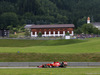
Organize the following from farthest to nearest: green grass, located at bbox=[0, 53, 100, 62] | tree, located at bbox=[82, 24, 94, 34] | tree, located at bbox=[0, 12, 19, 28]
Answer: tree, located at bbox=[0, 12, 19, 28] < tree, located at bbox=[82, 24, 94, 34] < green grass, located at bbox=[0, 53, 100, 62]

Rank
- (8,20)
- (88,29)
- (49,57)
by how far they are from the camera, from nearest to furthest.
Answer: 1. (49,57)
2. (88,29)
3. (8,20)

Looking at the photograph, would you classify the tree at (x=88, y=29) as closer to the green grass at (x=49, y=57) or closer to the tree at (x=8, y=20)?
the tree at (x=8, y=20)

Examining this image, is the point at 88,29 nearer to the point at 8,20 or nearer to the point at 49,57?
the point at 8,20

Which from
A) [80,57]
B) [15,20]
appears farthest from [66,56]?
[15,20]

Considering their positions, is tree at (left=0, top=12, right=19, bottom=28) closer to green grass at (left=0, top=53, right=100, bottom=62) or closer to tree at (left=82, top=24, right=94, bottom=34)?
tree at (left=82, top=24, right=94, bottom=34)

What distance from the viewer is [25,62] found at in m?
36.5

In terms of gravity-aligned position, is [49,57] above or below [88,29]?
above

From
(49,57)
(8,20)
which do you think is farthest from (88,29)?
(49,57)

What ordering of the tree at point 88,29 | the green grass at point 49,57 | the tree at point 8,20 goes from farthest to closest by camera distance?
1. the tree at point 8,20
2. the tree at point 88,29
3. the green grass at point 49,57

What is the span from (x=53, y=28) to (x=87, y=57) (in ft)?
328

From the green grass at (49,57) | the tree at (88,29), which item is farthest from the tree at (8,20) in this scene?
the green grass at (49,57)

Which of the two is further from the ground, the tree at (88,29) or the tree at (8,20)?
the tree at (8,20)

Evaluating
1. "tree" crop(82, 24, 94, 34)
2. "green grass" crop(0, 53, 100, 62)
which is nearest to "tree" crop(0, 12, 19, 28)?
"tree" crop(82, 24, 94, 34)

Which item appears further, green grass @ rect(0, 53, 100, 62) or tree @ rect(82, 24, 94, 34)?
tree @ rect(82, 24, 94, 34)
